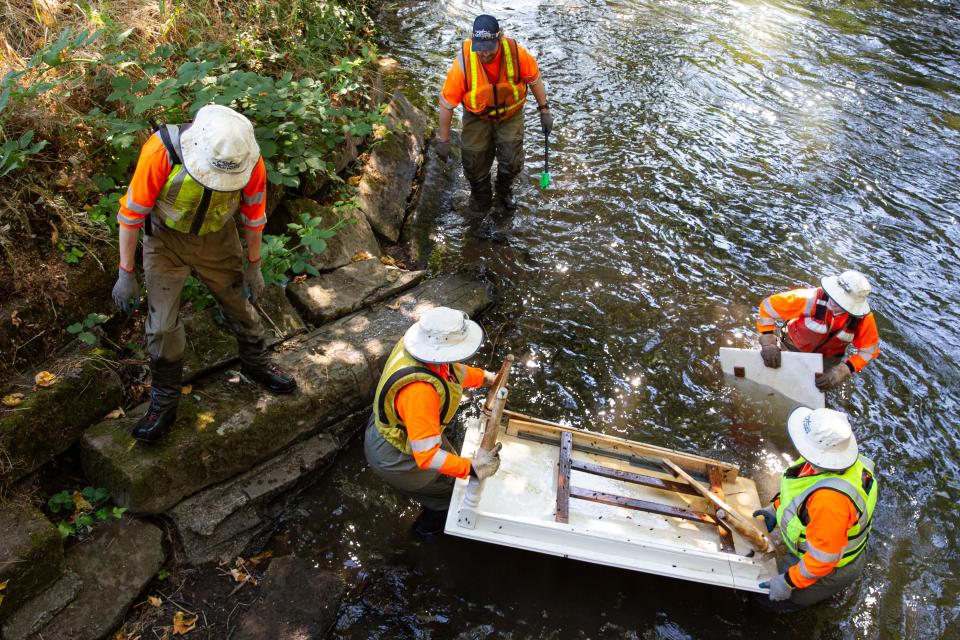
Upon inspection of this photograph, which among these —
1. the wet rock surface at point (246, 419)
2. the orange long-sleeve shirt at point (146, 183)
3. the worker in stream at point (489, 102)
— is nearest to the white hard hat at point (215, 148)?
the orange long-sleeve shirt at point (146, 183)

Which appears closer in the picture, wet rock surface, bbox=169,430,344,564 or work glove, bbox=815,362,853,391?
wet rock surface, bbox=169,430,344,564

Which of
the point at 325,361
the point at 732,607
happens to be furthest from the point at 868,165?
the point at 325,361

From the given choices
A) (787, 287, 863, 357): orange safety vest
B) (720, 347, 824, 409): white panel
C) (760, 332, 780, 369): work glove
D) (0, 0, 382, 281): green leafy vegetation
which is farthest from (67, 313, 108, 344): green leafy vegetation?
(787, 287, 863, 357): orange safety vest

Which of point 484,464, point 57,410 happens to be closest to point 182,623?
point 57,410

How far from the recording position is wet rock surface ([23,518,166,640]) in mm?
3705

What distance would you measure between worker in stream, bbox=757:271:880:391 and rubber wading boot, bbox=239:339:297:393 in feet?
13.1

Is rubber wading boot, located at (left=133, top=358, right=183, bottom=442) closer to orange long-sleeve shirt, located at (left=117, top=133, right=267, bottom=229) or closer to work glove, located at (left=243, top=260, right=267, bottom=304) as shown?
work glove, located at (left=243, top=260, right=267, bottom=304)

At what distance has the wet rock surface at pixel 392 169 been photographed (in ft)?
23.1

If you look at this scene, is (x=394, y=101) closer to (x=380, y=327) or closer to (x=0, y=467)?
(x=380, y=327)

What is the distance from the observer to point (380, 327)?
5625 millimetres

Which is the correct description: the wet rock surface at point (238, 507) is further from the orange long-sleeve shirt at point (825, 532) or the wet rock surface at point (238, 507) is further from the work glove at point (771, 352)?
the work glove at point (771, 352)

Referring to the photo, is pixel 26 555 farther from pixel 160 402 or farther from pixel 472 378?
pixel 472 378

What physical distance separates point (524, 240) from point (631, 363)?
2.14 meters

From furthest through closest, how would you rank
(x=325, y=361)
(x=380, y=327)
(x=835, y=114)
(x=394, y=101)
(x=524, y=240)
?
(x=835, y=114), (x=394, y=101), (x=524, y=240), (x=380, y=327), (x=325, y=361)
